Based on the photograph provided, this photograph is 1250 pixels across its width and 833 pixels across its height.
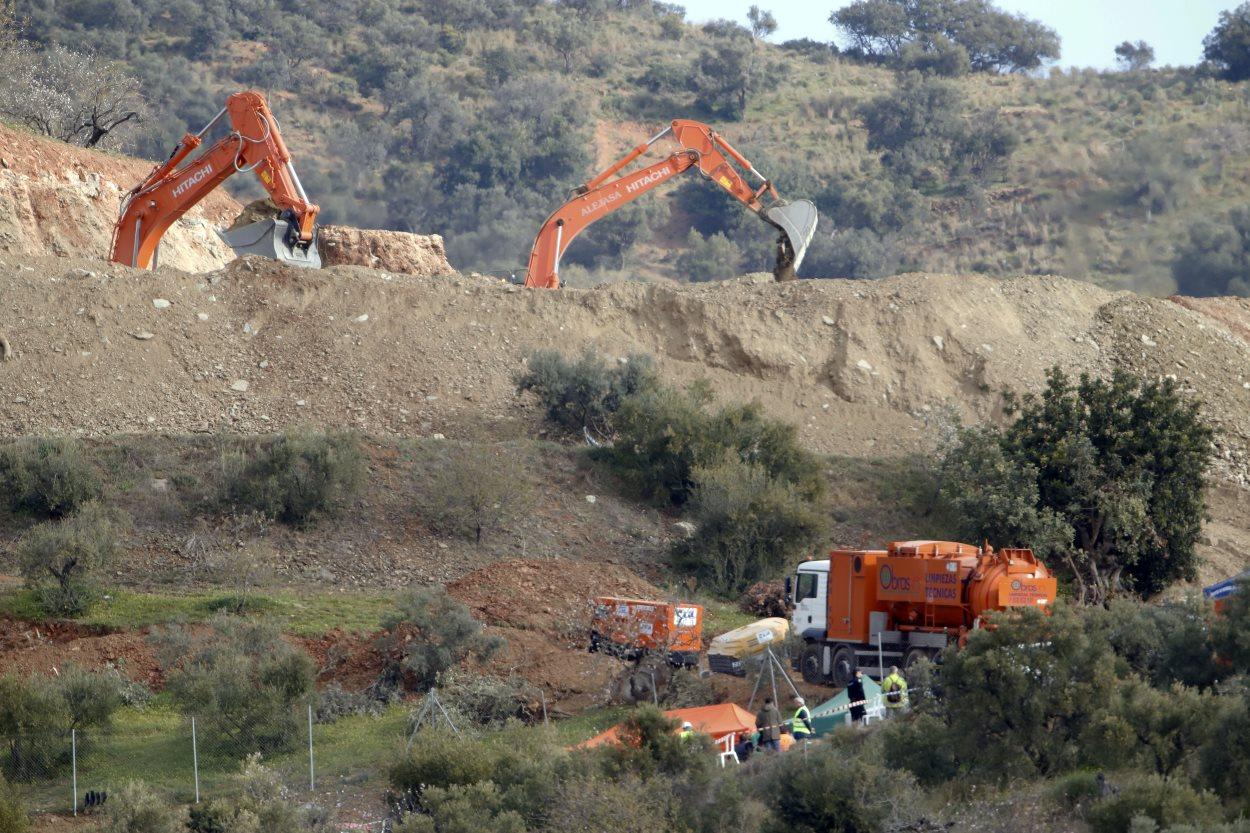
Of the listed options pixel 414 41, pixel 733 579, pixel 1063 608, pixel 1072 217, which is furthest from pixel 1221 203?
pixel 1063 608

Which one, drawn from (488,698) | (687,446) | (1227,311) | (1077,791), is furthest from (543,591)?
(1227,311)

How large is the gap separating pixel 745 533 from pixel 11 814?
50.6 feet

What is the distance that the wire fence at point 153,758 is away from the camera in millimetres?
19953

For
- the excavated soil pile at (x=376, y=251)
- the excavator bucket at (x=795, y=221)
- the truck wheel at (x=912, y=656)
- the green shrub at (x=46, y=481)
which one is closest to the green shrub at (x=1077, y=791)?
the truck wheel at (x=912, y=656)

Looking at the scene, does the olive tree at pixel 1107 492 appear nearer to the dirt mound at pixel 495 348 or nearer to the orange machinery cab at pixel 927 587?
the dirt mound at pixel 495 348

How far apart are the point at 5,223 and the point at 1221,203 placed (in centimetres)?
5164

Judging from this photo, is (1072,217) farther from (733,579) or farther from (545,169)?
(733,579)

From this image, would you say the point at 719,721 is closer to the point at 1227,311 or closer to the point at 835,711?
the point at 835,711

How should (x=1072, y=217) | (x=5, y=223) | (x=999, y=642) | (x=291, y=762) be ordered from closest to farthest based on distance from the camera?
(x=999, y=642), (x=291, y=762), (x=5, y=223), (x=1072, y=217)

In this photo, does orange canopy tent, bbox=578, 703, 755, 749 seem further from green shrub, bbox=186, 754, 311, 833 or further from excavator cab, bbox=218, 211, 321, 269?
excavator cab, bbox=218, 211, 321, 269

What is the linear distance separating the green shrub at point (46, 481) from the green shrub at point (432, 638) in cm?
774

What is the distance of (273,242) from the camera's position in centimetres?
3600

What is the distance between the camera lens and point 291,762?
20.8m

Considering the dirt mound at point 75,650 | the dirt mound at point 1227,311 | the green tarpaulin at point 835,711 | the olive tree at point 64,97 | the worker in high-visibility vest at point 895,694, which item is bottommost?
Result: the dirt mound at point 75,650
